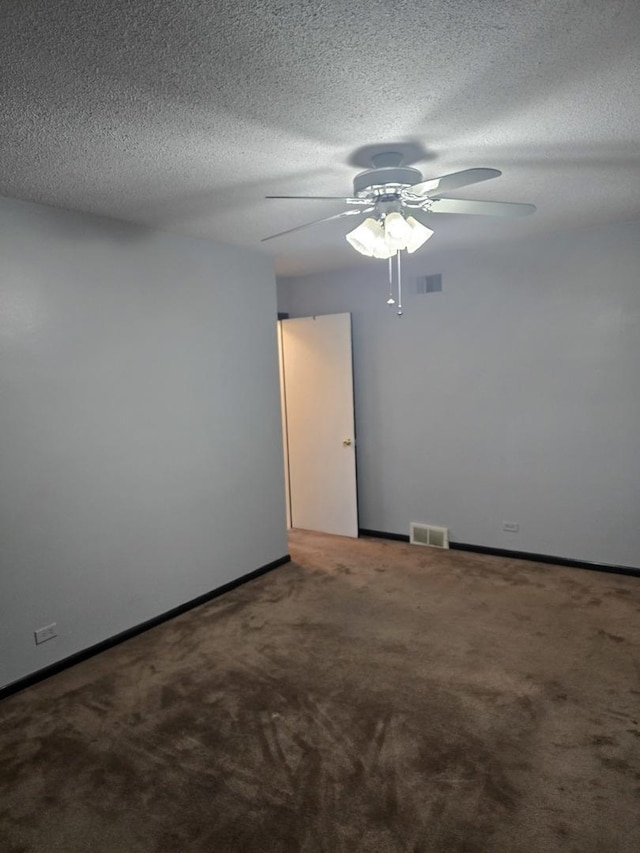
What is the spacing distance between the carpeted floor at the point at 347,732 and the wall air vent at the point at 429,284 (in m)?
2.58

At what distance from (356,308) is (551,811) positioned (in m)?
4.15

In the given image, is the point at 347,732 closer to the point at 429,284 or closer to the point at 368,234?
the point at 368,234

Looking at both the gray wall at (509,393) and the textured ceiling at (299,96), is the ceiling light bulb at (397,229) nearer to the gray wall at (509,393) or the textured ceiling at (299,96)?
the textured ceiling at (299,96)

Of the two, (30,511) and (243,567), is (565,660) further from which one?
(30,511)

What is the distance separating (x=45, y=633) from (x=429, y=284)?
3905mm

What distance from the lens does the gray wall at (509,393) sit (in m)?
4.07

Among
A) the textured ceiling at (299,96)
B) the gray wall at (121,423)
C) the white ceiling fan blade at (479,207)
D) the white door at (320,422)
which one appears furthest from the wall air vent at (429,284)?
the white ceiling fan blade at (479,207)

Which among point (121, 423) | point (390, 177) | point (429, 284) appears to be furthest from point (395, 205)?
point (429, 284)

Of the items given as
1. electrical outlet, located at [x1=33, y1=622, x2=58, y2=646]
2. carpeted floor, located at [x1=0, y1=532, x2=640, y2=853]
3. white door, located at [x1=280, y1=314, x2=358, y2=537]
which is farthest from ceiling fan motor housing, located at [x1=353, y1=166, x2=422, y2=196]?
electrical outlet, located at [x1=33, y1=622, x2=58, y2=646]

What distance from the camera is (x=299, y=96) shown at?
1875 mm

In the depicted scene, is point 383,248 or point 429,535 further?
point 429,535

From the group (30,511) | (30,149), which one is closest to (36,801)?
(30,511)

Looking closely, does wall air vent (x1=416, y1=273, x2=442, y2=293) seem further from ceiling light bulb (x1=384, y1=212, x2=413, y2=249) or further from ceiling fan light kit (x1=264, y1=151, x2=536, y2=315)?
ceiling light bulb (x1=384, y1=212, x2=413, y2=249)

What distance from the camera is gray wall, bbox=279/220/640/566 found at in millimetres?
4066
